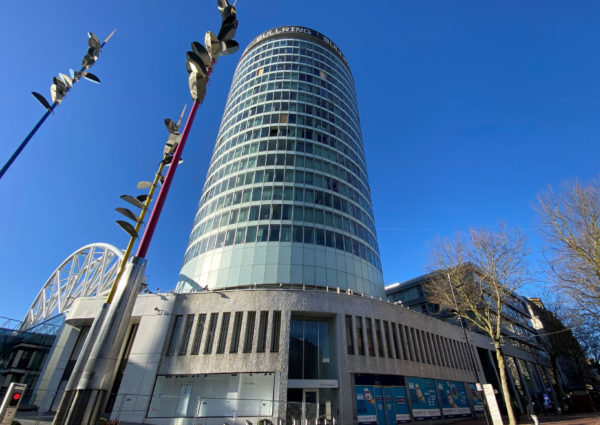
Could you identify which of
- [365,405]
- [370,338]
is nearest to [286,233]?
[370,338]

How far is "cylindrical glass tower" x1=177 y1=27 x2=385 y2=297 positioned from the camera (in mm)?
29703

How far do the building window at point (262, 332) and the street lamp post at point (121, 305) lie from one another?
14.3 metres

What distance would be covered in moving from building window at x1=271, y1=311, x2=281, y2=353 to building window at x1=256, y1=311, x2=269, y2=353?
582 mm

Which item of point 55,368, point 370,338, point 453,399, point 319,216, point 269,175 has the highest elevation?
point 269,175

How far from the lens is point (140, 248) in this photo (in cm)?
945

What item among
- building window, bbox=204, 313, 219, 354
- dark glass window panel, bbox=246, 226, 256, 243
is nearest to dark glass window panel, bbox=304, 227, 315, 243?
dark glass window panel, bbox=246, 226, 256, 243

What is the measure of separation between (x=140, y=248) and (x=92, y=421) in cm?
464

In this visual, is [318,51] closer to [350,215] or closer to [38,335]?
[350,215]

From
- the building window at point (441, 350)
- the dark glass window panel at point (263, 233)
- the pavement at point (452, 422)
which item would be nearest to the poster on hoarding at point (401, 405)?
the pavement at point (452, 422)

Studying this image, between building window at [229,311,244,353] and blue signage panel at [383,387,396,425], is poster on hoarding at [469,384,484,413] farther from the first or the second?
building window at [229,311,244,353]

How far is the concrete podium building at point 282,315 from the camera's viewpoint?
70.2 feet

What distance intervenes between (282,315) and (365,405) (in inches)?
361

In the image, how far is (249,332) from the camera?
2280 cm

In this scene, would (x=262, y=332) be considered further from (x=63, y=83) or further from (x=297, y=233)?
(x=63, y=83)
